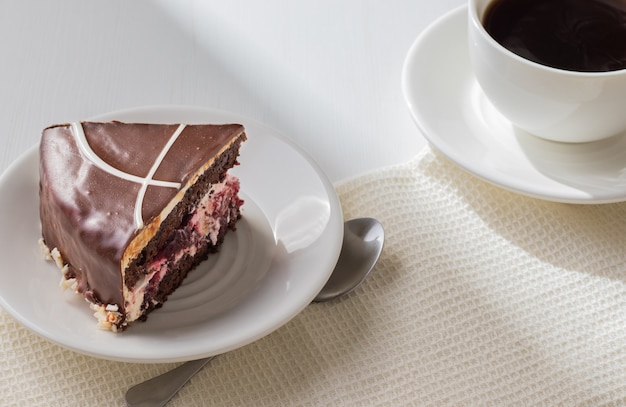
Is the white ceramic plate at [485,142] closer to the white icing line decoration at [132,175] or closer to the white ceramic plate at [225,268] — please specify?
the white ceramic plate at [225,268]

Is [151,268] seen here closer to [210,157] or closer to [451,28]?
[210,157]

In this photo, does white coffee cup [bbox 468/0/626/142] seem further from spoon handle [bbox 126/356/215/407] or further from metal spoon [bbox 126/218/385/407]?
spoon handle [bbox 126/356/215/407]

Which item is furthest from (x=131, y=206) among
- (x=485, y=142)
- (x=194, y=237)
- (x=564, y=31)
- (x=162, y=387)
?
(x=564, y=31)

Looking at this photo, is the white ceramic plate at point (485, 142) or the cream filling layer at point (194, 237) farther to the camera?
the white ceramic plate at point (485, 142)

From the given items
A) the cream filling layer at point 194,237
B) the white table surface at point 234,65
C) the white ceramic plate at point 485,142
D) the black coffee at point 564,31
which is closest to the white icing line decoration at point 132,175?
Answer: the cream filling layer at point 194,237

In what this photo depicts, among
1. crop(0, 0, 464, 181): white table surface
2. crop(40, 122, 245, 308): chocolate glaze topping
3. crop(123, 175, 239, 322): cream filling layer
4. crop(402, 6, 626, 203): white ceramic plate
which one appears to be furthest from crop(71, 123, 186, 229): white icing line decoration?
crop(402, 6, 626, 203): white ceramic plate
